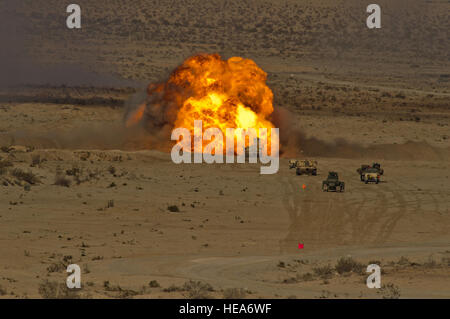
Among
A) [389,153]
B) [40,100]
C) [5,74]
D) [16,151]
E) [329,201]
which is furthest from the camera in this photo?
[5,74]

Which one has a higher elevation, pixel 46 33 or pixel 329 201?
pixel 46 33

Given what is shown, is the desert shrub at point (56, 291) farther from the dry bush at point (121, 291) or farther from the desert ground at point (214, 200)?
the dry bush at point (121, 291)

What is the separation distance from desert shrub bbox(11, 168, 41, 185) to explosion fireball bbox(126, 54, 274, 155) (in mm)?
10686

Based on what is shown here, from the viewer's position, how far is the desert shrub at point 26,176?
40469mm

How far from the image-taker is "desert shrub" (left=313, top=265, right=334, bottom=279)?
24.2m

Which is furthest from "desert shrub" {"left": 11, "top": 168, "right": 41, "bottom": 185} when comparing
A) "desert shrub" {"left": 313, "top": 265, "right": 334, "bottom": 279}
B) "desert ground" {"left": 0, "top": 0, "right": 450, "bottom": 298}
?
"desert shrub" {"left": 313, "top": 265, "right": 334, "bottom": 279}

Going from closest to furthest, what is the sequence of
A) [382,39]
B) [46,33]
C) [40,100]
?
[40,100] → [46,33] → [382,39]

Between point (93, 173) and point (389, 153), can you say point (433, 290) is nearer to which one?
point (93, 173)

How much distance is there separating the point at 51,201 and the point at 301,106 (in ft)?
156

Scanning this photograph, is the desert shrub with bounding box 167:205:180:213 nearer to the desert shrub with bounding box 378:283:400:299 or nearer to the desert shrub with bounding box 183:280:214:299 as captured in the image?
the desert shrub with bounding box 183:280:214:299

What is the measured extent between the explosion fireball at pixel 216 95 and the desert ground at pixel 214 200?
2175 mm

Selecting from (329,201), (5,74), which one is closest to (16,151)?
(329,201)

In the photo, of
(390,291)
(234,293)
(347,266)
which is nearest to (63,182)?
(347,266)

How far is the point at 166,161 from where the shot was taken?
49.3 metres
